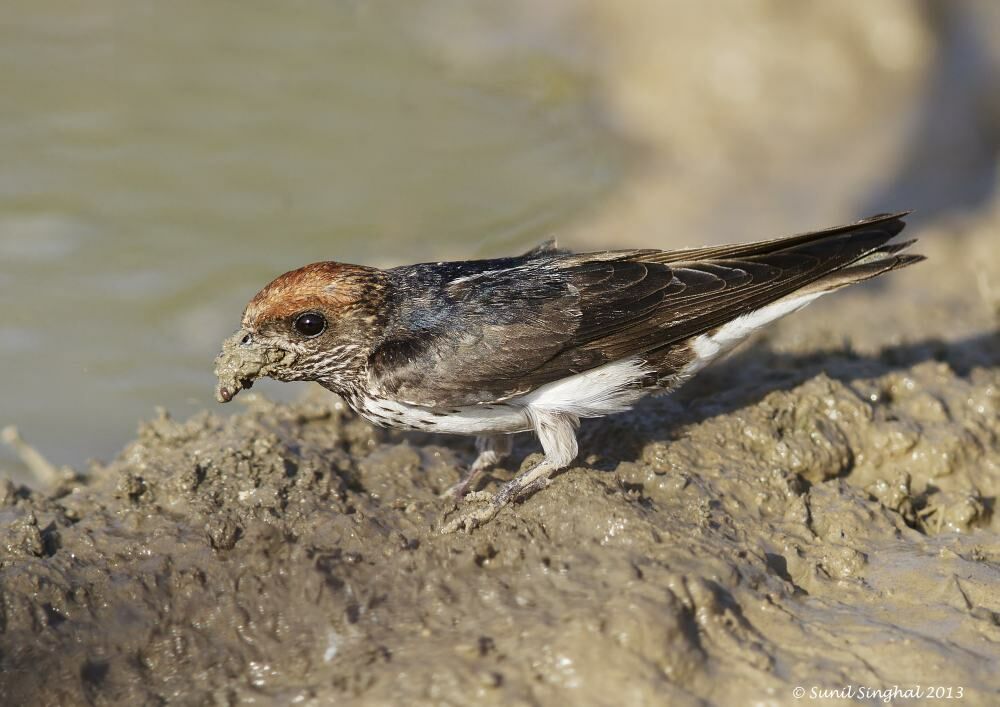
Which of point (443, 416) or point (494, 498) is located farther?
point (443, 416)

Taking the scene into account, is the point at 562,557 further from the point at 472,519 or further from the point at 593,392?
the point at 593,392

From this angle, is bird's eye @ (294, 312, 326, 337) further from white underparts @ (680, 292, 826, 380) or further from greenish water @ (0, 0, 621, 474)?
greenish water @ (0, 0, 621, 474)

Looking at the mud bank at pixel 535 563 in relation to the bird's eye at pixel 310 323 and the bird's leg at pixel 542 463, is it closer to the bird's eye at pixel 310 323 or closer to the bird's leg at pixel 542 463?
the bird's leg at pixel 542 463

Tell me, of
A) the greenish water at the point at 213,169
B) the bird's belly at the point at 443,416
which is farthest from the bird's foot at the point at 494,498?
the greenish water at the point at 213,169

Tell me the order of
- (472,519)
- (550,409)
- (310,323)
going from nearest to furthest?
(472,519) → (310,323) → (550,409)

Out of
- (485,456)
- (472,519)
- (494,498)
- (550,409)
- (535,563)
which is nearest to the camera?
(535,563)

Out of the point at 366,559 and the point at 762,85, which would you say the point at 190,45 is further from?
the point at 366,559

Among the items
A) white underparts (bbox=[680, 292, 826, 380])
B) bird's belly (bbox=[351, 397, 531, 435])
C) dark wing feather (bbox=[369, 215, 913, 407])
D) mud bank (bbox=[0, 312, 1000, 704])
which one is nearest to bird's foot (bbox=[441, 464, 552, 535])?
mud bank (bbox=[0, 312, 1000, 704])

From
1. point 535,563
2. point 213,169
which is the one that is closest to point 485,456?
point 535,563
